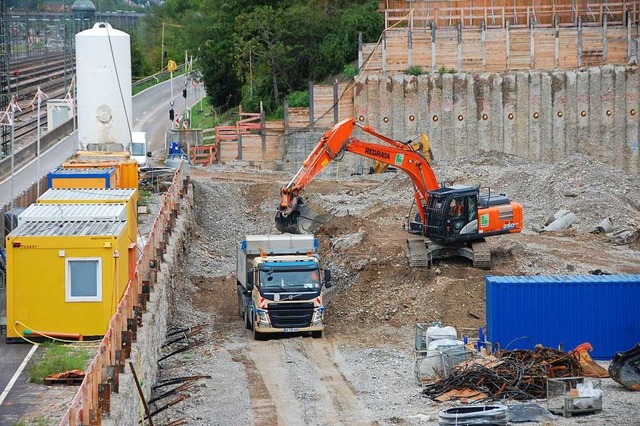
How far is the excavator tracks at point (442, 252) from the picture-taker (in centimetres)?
3744

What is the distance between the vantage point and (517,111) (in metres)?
68.0

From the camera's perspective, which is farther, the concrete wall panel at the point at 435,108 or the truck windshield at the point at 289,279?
the concrete wall panel at the point at 435,108

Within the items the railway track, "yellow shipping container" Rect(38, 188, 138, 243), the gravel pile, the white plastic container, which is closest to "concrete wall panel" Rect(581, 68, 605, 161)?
the gravel pile

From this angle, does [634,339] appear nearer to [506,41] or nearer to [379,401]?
[379,401]

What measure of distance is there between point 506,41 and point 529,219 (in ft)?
74.6

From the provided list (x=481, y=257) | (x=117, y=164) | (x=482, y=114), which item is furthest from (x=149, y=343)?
(x=482, y=114)

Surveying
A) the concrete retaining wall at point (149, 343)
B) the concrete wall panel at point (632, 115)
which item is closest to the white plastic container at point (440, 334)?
the concrete retaining wall at point (149, 343)

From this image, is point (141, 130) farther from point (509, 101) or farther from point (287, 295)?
point (287, 295)

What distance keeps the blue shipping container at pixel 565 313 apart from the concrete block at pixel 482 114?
3712 cm

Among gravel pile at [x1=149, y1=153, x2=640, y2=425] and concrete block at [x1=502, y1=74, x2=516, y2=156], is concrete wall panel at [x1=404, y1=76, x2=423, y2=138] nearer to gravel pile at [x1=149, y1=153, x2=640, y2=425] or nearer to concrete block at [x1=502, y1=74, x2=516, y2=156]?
concrete block at [x1=502, y1=74, x2=516, y2=156]

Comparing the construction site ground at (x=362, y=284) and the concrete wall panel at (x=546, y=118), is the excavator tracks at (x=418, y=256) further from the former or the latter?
the concrete wall panel at (x=546, y=118)

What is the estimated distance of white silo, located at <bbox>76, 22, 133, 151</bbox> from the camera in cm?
5794

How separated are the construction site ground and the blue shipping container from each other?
2.57m

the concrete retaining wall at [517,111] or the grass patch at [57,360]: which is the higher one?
the concrete retaining wall at [517,111]
